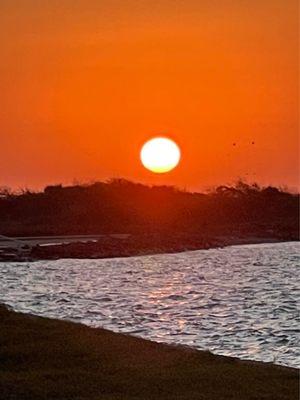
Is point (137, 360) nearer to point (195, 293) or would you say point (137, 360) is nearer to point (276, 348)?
point (276, 348)

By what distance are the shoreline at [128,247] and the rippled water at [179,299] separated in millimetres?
3873

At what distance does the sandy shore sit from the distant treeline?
244 ft

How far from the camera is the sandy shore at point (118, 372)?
11422 mm

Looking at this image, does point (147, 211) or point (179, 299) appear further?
point (147, 211)

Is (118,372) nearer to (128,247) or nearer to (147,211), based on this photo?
(128,247)

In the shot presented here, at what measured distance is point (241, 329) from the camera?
22.7 m

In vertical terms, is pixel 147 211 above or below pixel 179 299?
above

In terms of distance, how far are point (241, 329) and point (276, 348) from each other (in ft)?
10.3

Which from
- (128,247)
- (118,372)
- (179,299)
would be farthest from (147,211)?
(118,372)

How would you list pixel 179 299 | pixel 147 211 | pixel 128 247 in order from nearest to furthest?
pixel 179 299 < pixel 128 247 < pixel 147 211

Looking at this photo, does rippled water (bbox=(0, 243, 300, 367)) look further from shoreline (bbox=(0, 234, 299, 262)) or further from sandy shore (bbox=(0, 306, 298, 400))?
sandy shore (bbox=(0, 306, 298, 400))

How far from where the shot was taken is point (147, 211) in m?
124

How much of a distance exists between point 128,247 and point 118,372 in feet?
190

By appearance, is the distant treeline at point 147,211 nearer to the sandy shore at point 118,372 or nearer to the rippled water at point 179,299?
the rippled water at point 179,299
